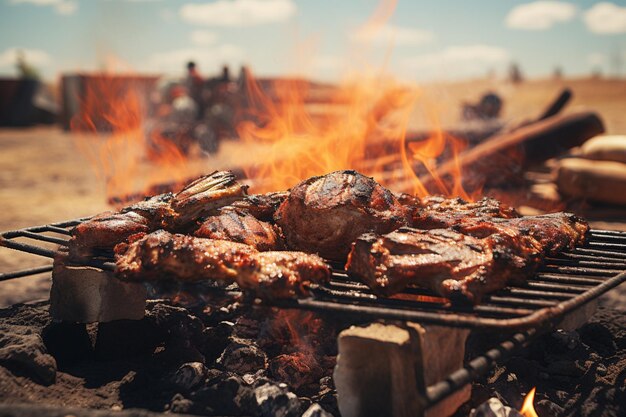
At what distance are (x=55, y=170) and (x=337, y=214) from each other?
13.6m

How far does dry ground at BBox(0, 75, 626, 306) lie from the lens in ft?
23.5

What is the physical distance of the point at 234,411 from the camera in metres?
3.20

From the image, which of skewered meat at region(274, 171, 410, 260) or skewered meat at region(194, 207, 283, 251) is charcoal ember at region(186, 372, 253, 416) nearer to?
skewered meat at region(194, 207, 283, 251)

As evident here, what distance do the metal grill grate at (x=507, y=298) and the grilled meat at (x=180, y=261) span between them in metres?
0.31

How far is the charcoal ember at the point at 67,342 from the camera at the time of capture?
4.00 metres

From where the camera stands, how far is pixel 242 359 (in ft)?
12.6

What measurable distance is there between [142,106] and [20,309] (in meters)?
17.9

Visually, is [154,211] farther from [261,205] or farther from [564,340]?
[564,340]

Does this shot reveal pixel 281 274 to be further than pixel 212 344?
No

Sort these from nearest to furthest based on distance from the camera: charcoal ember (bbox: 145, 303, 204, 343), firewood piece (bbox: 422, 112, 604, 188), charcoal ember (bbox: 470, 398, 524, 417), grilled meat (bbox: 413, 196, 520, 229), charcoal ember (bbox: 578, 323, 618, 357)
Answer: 1. charcoal ember (bbox: 470, 398, 524, 417)
2. grilled meat (bbox: 413, 196, 520, 229)
3. charcoal ember (bbox: 145, 303, 204, 343)
4. charcoal ember (bbox: 578, 323, 618, 357)
5. firewood piece (bbox: 422, 112, 604, 188)

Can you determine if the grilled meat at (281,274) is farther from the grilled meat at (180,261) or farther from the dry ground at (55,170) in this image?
the dry ground at (55,170)

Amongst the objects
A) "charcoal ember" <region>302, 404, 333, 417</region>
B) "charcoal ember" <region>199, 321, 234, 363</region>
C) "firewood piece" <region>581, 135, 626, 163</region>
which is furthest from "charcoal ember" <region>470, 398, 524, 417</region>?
"firewood piece" <region>581, 135, 626, 163</region>

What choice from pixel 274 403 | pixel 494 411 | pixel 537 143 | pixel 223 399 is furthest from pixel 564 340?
pixel 537 143

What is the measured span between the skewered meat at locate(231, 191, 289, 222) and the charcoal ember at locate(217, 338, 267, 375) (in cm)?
94
